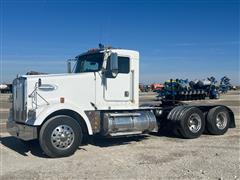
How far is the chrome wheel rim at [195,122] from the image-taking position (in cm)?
1127

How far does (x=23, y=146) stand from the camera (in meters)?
9.88

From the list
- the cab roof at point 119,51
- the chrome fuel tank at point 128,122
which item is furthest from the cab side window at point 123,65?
the chrome fuel tank at point 128,122

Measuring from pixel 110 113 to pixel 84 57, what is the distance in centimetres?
198

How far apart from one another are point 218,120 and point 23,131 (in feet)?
22.9

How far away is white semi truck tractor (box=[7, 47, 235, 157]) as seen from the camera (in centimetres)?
827

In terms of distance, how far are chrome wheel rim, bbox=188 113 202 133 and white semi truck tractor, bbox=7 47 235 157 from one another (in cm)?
4

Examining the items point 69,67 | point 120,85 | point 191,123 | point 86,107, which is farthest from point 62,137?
point 191,123

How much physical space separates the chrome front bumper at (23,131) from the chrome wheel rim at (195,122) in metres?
5.40

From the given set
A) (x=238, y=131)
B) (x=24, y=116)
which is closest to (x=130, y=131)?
(x=24, y=116)

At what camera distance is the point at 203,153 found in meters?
8.51

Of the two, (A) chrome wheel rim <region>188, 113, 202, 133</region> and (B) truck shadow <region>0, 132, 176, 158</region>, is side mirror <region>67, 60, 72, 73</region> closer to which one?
(B) truck shadow <region>0, 132, 176, 158</region>

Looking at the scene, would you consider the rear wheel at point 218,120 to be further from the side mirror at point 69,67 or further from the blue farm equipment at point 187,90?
the side mirror at point 69,67

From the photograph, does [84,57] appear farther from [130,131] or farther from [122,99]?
[130,131]

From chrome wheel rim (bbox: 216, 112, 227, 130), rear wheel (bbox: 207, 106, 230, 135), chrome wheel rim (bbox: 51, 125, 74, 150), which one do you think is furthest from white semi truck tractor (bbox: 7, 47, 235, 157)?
chrome wheel rim (bbox: 216, 112, 227, 130)
